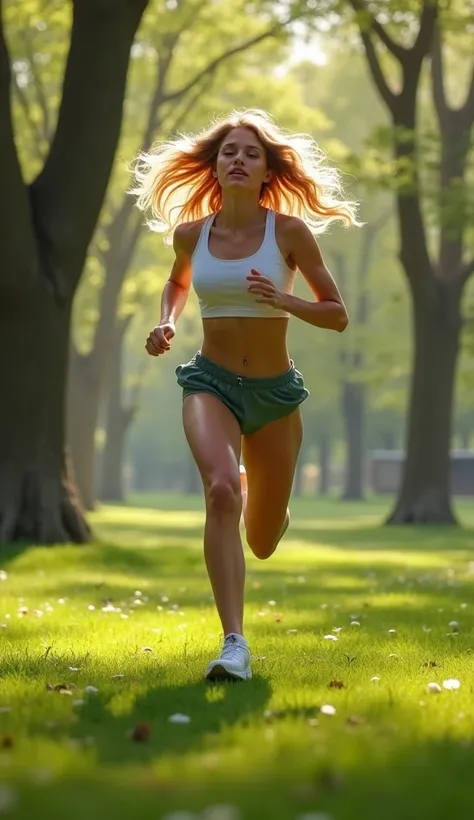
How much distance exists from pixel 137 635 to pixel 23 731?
3.77 metres

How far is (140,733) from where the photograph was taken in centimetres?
473

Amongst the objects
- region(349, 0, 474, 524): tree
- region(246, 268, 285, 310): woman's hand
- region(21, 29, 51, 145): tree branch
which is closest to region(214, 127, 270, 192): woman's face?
region(246, 268, 285, 310): woman's hand

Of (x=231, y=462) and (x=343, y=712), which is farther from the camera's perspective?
(x=231, y=462)

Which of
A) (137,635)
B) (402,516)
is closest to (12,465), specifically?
(137,635)

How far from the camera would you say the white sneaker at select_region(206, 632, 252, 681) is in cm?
620

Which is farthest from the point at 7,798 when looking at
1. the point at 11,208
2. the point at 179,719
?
the point at 11,208

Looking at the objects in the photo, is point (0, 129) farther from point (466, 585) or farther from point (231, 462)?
point (231, 462)

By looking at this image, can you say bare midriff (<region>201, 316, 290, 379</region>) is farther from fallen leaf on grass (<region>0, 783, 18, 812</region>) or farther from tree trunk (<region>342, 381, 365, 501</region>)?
tree trunk (<region>342, 381, 365, 501</region>)

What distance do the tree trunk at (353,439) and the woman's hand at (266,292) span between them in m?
47.9

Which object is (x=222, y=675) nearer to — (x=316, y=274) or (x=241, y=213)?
(x=316, y=274)

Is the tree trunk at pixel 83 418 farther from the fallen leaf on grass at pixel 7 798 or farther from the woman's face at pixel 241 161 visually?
the fallen leaf on grass at pixel 7 798

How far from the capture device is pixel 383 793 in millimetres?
3764

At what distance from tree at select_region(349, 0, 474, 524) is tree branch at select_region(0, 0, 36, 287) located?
11816 millimetres

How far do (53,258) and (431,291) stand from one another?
13.5 meters
